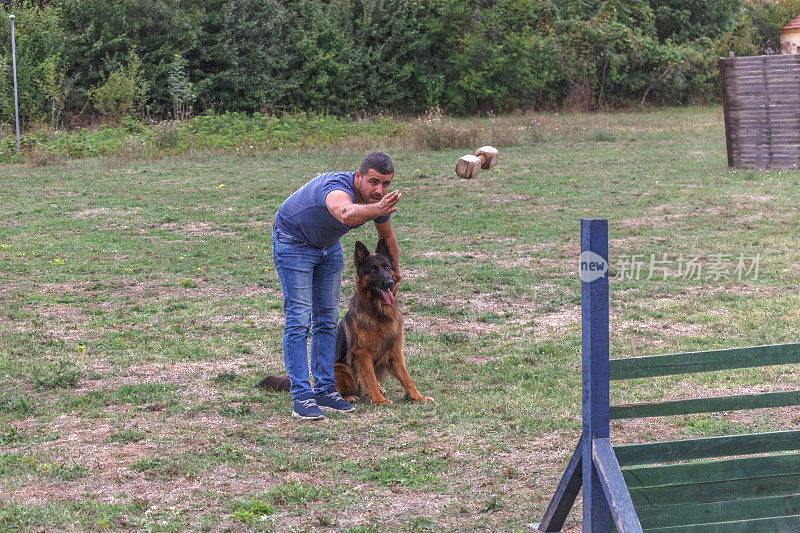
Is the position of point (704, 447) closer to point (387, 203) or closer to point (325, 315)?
point (387, 203)

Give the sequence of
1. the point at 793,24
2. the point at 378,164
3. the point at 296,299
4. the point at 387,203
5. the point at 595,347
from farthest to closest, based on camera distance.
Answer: the point at 793,24 → the point at 296,299 → the point at 378,164 → the point at 387,203 → the point at 595,347

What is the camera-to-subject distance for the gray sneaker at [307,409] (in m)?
5.50

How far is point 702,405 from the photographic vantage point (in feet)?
11.1

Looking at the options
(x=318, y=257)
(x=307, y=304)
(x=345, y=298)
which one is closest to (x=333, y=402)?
(x=307, y=304)

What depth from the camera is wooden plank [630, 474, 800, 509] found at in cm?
331

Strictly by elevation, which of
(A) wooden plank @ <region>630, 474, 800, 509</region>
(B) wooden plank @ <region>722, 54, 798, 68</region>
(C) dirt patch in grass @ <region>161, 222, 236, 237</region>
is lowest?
(C) dirt patch in grass @ <region>161, 222, 236, 237</region>

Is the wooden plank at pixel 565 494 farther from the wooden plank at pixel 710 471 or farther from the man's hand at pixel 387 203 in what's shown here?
the man's hand at pixel 387 203

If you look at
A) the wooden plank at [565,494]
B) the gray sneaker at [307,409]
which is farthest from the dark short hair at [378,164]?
the wooden plank at [565,494]

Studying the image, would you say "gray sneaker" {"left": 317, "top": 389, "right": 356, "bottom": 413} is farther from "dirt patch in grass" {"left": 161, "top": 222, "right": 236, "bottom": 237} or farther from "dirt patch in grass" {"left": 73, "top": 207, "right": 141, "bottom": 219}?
"dirt patch in grass" {"left": 73, "top": 207, "right": 141, "bottom": 219}

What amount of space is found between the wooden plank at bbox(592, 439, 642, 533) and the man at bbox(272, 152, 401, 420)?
209 cm

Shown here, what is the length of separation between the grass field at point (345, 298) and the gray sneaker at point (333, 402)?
0.51 feet

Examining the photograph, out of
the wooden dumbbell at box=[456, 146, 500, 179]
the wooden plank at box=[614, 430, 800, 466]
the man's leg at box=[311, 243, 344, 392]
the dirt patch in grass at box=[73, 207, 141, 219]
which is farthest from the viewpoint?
the dirt patch in grass at box=[73, 207, 141, 219]

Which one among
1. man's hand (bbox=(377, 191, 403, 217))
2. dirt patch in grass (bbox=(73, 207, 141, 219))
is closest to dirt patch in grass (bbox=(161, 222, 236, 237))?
dirt patch in grass (bbox=(73, 207, 141, 219))

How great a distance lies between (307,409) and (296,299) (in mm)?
749
